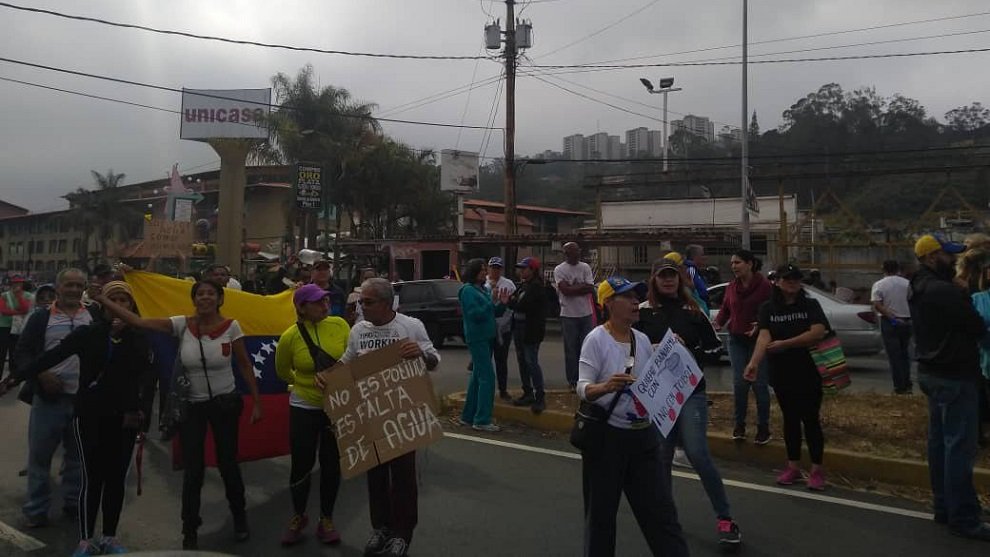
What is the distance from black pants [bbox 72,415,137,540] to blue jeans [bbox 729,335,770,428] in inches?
200

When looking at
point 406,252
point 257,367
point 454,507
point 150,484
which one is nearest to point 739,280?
point 454,507

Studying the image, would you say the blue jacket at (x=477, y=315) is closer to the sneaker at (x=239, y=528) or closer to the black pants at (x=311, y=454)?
the black pants at (x=311, y=454)

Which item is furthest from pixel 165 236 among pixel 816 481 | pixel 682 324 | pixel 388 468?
pixel 816 481

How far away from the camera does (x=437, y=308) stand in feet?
56.5

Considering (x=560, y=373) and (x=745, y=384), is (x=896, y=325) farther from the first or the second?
(x=560, y=373)

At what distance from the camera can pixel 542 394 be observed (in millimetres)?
8305

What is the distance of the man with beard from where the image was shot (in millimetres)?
4773

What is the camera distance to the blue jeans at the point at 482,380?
7832 mm

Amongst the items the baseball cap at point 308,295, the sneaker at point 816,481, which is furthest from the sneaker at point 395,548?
the sneaker at point 816,481

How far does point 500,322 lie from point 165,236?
7.37 metres

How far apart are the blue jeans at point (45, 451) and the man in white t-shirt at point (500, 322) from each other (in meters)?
4.18

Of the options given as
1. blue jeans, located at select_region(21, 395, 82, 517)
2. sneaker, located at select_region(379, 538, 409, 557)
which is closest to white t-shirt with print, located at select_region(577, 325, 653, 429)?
sneaker, located at select_region(379, 538, 409, 557)

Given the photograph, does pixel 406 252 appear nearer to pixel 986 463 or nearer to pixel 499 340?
pixel 499 340

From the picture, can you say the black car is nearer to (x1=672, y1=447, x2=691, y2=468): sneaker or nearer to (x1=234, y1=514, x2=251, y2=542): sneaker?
(x1=672, y1=447, x2=691, y2=468): sneaker
